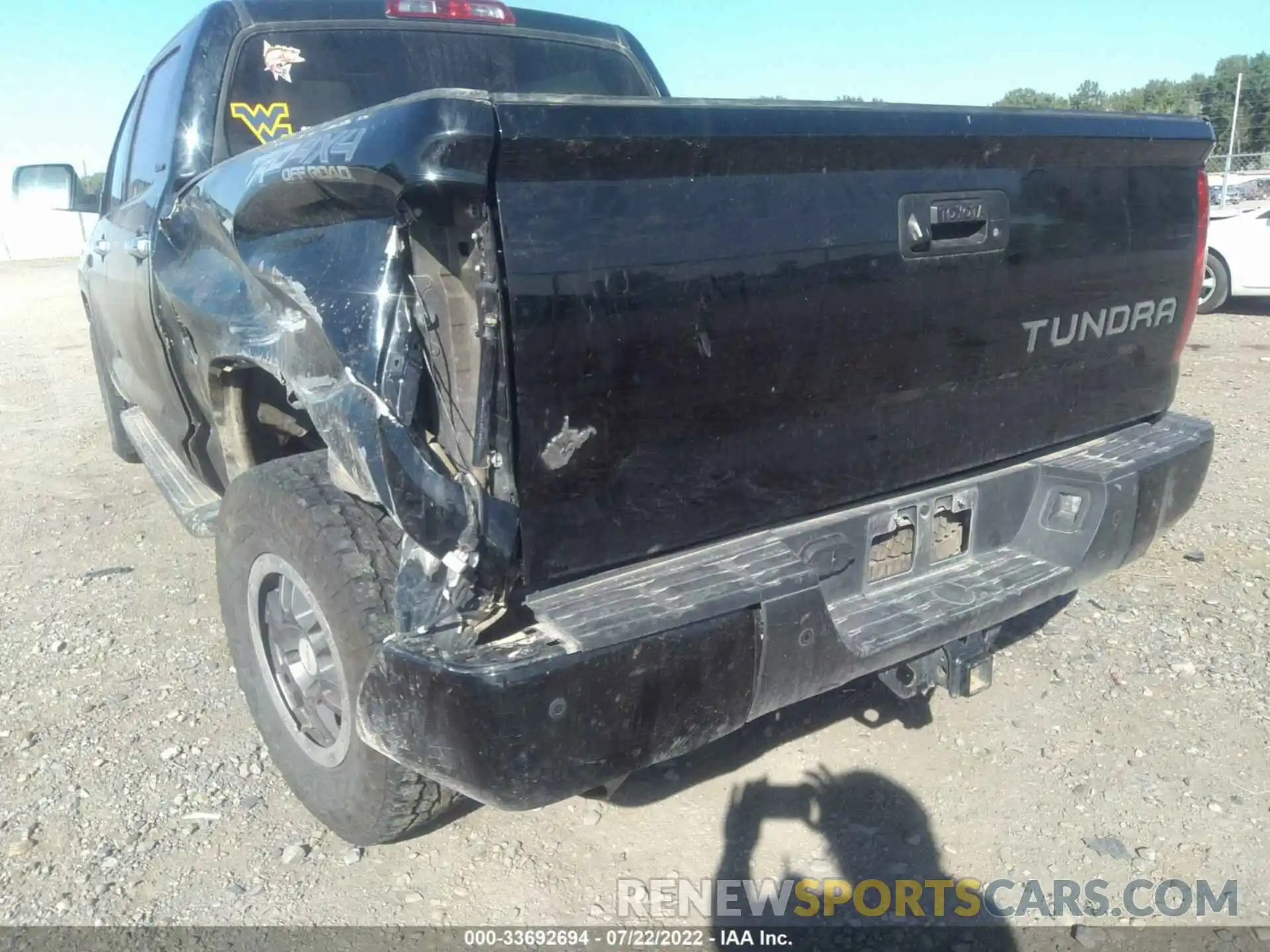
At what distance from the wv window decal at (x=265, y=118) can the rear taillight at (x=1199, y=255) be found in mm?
2784

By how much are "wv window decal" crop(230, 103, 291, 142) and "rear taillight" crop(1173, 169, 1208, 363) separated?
2.78 meters

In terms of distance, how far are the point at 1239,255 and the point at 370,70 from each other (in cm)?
931

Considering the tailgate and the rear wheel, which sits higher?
the tailgate

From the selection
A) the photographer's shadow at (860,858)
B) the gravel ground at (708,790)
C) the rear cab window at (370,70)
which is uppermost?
the rear cab window at (370,70)

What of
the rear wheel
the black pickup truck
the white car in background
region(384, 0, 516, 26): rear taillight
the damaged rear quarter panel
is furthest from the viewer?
the rear wheel

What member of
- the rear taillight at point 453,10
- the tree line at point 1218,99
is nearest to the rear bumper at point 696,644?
the rear taillight at point 453,10

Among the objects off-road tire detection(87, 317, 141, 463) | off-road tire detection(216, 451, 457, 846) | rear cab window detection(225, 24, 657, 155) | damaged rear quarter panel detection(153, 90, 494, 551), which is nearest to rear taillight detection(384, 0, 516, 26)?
rear cab window detection(225, 24, 657, 155)

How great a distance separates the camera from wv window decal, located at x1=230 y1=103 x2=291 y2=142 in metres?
3.36

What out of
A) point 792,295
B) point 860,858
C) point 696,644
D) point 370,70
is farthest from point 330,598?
point 370,70

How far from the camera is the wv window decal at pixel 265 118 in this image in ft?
11.0

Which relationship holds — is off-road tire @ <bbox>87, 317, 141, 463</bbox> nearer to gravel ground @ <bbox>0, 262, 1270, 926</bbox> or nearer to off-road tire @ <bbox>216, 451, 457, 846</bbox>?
gravel ground @ <bbox>0, 262, 1270, 926</bbox>

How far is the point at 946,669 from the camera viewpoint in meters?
2.59

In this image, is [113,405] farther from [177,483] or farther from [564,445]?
[564,445]

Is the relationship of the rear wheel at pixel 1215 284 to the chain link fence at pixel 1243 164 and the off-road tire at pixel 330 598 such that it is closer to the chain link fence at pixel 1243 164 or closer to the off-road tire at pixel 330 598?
the off-road tire at pixel 330 598
